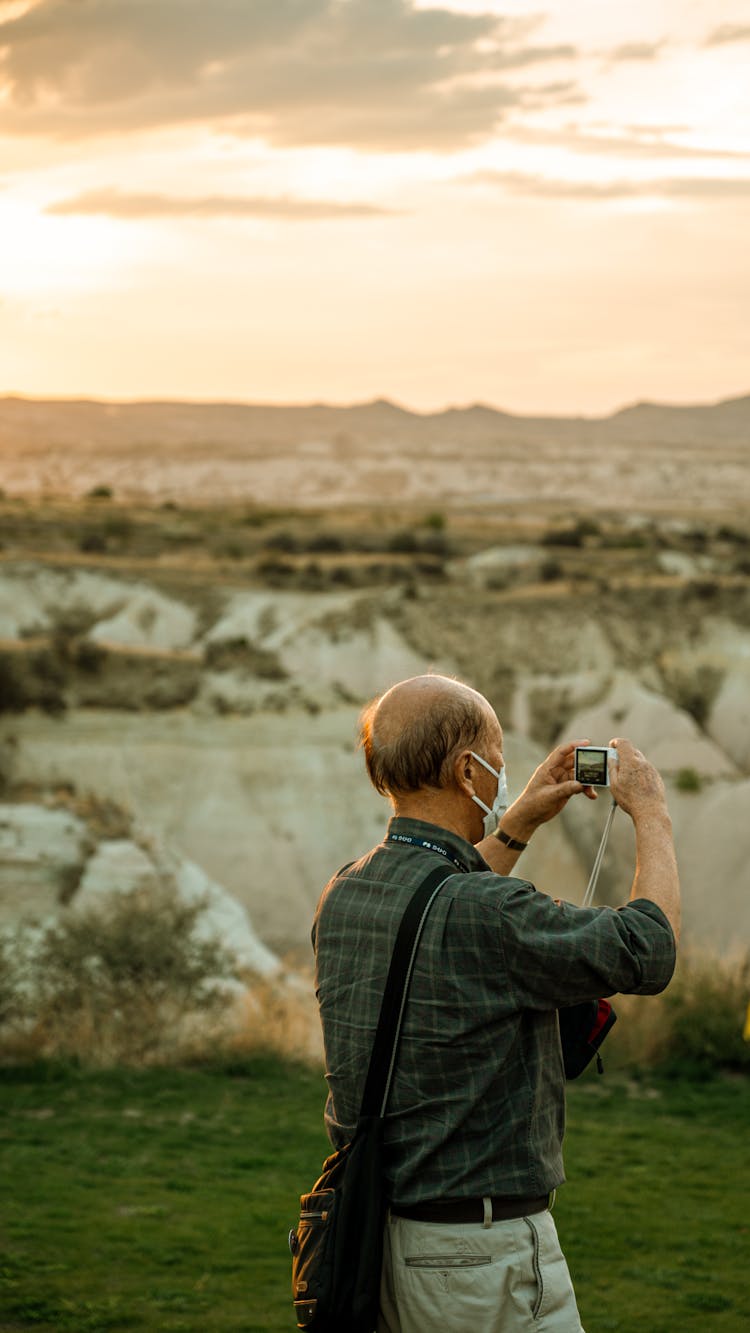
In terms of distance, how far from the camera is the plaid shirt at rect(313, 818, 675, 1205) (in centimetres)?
Result: 266

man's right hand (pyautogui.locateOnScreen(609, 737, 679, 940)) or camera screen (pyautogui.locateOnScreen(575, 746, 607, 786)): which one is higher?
camera screen (pyautogui.locateOnScreen(575, 746, 607, 786))

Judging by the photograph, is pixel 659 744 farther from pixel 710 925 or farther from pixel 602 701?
pixel 710 925

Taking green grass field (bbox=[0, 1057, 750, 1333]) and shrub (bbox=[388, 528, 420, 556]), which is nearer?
green grass field (bbox=[0, 1057, 750, 1333])

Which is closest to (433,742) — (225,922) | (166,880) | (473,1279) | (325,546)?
(473,1279)

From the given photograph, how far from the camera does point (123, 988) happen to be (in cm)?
1127

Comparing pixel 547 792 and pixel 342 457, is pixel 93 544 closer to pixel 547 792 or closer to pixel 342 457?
pixel 547 792

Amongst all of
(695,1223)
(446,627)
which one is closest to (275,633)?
(446,627)

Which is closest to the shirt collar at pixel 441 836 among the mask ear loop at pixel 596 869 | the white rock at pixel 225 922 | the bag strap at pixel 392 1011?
the bag strap at pixel 392 1011

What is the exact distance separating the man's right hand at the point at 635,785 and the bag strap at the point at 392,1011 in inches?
16.3

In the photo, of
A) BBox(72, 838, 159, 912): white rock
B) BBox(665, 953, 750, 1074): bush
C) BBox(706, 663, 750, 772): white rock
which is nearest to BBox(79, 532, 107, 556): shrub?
BBox(706, 663, 750, 772): white rock

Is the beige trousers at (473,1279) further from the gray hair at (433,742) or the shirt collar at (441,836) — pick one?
the gray hair at (433,742)

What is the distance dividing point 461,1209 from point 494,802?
76cm

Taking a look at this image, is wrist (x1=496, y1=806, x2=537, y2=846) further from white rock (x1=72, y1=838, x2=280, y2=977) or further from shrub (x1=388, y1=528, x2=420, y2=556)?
shrub (x1=388, y1=528, x2=420, y2=556)

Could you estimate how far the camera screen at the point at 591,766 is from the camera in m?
3.00
